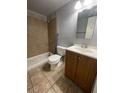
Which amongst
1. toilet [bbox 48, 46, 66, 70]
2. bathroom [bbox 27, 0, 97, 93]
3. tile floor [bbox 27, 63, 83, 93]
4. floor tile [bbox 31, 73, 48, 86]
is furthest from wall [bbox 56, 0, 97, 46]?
floor tile [bbox 31, 73, 48, 86]

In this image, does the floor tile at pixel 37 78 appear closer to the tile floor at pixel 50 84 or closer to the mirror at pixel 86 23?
the tile floor at pixel 50 84

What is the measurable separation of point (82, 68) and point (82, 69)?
0.07 ft

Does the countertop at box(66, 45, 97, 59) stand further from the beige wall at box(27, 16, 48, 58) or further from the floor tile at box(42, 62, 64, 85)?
the beige wall at box(27, 16, 48, 58)

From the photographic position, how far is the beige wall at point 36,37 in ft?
9.36

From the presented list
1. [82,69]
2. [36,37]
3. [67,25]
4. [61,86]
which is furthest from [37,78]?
[67,25]

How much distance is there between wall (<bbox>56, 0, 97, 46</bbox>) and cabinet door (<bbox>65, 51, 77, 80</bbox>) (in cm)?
59

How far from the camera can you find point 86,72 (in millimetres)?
1439

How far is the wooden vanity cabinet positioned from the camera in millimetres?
1344

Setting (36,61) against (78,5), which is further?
(36,61)

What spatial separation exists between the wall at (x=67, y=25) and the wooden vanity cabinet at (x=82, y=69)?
0.61 metres

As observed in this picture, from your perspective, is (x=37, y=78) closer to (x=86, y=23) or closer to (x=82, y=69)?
(x=82, y=69)

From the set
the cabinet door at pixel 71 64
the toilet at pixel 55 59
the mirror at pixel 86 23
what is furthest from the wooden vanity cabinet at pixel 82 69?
the mirror at pixel 86 23

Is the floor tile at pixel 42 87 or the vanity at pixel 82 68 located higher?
the vanity at pixel 82 68
